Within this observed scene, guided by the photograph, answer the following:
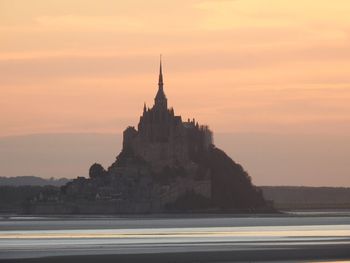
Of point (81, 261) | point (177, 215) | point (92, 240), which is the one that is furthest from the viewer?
point (177, 215)

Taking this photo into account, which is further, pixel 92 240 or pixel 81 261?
pixel 92 240

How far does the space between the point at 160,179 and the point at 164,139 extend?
5101 mm

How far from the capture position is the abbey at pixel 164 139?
15525 cm

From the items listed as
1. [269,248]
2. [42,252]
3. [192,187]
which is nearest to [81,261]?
[42,252]

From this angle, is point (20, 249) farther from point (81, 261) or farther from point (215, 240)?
point (215, 240)

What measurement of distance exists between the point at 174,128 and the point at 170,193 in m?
9.26

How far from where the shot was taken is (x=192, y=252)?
52.7 metres

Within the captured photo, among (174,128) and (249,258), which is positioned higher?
(174,128)

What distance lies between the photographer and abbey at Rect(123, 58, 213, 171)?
155250mm

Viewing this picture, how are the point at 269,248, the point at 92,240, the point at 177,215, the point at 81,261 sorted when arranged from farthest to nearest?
the point at 177,215 < the point at 92,240 < the point at 269,248 < the point at 81,261

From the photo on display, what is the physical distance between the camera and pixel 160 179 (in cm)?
15438

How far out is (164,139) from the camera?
156 meters

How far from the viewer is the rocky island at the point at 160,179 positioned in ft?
481

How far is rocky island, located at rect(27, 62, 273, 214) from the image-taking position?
146 m
